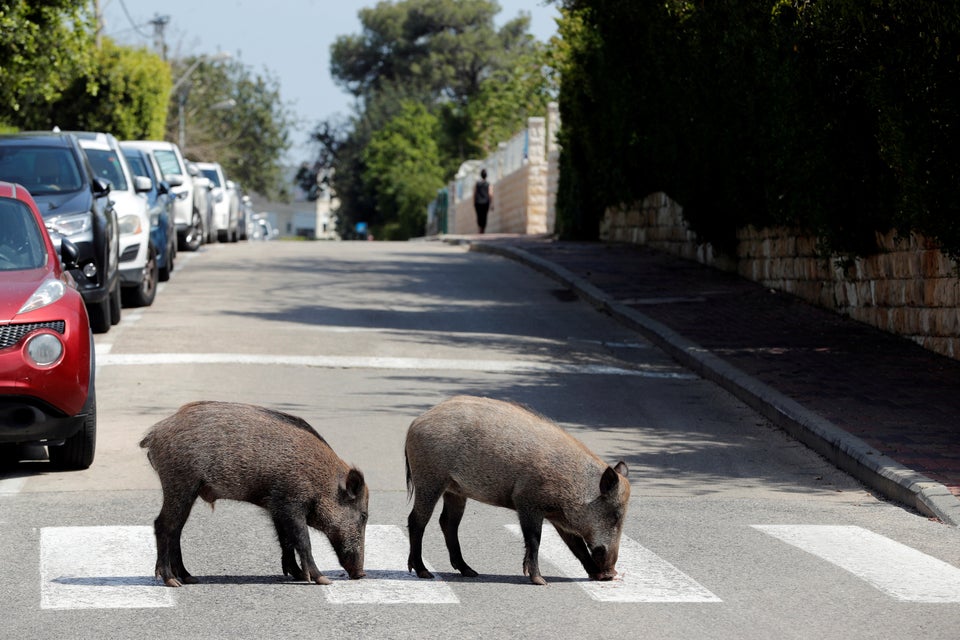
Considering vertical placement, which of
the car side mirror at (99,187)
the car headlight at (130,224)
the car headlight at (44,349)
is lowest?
the car headlight at (44,349)

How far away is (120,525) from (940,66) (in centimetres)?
812

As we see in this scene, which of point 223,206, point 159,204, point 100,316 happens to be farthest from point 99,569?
point 223,206

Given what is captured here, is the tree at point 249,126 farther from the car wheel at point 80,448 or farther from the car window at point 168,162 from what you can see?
the car wheel at point 80,448

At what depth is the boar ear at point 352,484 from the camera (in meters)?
6.54

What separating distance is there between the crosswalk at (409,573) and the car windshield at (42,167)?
8395 mm

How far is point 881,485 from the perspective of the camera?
9.86 meters

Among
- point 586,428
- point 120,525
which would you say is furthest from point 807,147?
point 120,525

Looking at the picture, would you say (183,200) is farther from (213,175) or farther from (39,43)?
(213,175)

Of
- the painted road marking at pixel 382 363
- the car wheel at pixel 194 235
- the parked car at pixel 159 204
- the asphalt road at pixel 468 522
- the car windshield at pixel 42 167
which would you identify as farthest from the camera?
the car wheel at pixel 194 235

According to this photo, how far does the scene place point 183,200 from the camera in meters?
27.2

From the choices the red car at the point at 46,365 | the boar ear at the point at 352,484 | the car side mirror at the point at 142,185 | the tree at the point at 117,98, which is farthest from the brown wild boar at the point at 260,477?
the tree at the point at 117,98

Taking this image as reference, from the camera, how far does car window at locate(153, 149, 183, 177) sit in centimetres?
2832

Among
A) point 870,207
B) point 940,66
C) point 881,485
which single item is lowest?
point 881,485

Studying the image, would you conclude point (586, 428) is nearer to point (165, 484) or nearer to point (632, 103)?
point (165, 484)
